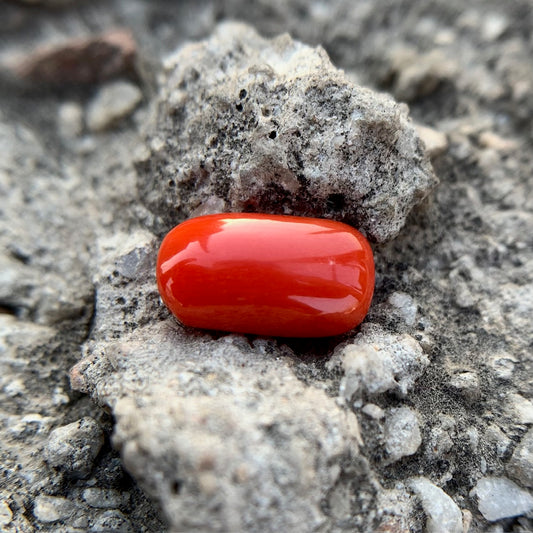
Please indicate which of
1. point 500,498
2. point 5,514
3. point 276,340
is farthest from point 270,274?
point 5,514

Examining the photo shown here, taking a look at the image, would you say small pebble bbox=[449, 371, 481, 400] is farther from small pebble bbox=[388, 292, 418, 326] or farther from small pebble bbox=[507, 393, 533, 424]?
small pebble bbox=[388, 292, 418, 326]

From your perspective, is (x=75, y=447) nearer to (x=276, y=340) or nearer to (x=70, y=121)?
(x=276, y=340)

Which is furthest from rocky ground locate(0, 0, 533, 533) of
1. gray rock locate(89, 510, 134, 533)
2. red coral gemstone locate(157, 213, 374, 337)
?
red coral gemstone locate(157, 213, 374, 337)

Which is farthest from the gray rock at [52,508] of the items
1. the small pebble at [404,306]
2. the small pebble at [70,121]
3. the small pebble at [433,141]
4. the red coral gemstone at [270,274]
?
the small pebble at [433,141]

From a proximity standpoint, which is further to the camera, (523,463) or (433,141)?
(433,141)

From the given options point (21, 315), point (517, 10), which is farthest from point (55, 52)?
point (517, 10)

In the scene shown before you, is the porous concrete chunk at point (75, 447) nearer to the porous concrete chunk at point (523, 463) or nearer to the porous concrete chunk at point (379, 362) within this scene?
the porous concrete chunk at point (379, 362)
